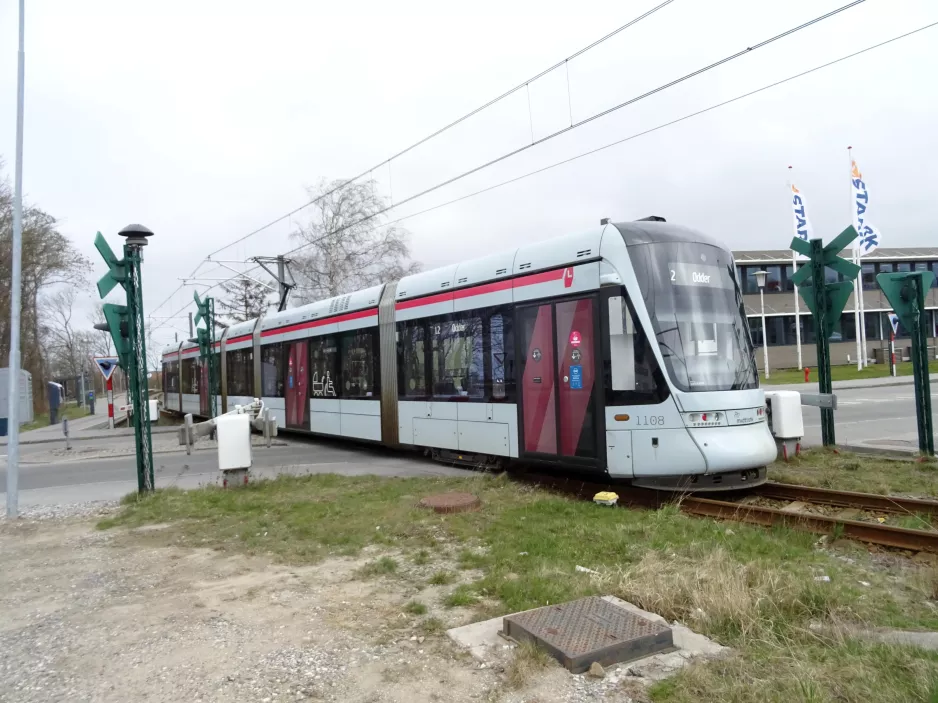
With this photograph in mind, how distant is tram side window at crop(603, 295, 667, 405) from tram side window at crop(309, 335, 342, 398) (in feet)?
27.1

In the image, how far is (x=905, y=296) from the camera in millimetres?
11375

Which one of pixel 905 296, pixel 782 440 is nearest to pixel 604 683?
pixel 782 440

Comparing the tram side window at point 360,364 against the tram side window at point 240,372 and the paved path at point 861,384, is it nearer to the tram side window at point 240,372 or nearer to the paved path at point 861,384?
the tram side window at point 240,372

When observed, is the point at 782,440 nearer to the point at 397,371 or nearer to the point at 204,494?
the point at 397,371

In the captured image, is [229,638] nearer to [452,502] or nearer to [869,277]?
[452,502]

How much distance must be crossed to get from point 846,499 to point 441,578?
5.22 meters

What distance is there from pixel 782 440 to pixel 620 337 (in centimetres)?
483

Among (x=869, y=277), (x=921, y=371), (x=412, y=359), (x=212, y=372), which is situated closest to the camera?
(x=921, y=371)

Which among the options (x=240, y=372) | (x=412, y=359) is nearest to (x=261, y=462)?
(x=412, y=359)

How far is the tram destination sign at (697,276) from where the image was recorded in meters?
8.39

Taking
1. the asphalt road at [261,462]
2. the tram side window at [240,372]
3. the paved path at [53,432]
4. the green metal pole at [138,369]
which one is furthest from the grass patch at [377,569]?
the tram side window at [240,372]

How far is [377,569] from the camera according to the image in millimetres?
5938

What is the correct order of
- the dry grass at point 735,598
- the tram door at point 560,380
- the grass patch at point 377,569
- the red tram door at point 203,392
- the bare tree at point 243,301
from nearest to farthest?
the dry grass at point 735,598
the grass patch at point 377,569
the tram door at point 560,380
the red tram door at point 203,392
the bare tree at point 243,301

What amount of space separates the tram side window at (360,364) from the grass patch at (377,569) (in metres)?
7.63
